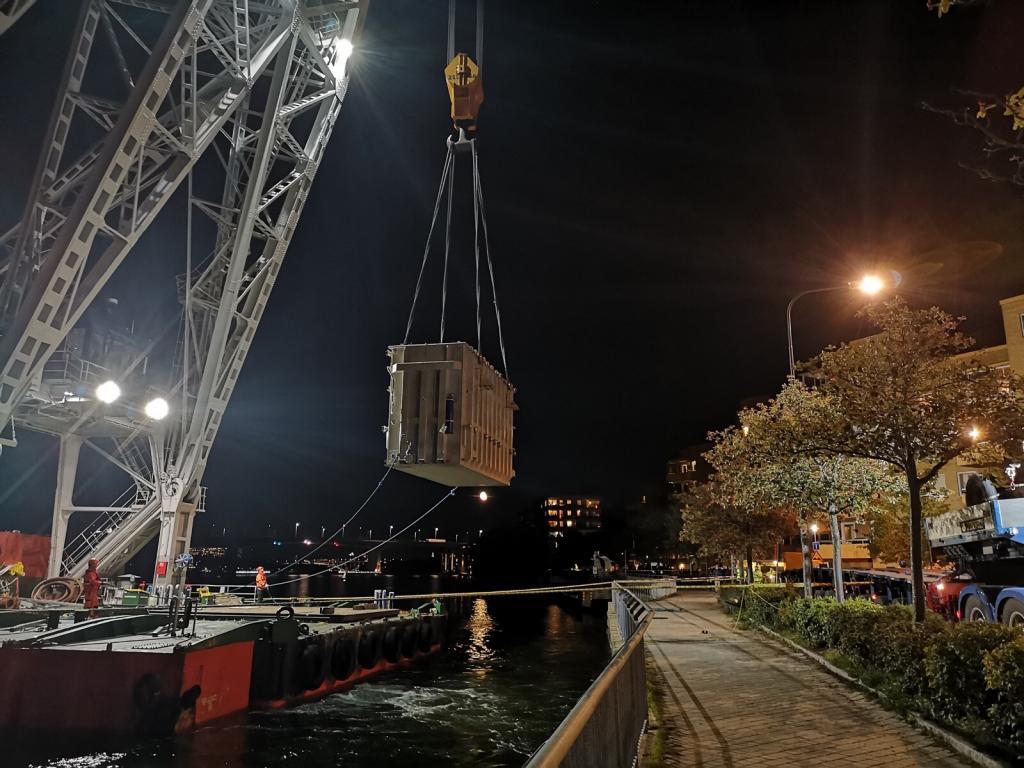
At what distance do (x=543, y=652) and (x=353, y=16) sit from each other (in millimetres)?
34485

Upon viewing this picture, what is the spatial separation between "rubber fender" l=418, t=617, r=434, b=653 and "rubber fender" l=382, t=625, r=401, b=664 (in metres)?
3.30

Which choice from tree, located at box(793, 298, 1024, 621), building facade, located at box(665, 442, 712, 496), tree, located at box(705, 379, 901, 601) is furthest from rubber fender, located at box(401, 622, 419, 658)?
building facade, located at box(665, 442, 712, 496)

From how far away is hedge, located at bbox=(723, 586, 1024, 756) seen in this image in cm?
724

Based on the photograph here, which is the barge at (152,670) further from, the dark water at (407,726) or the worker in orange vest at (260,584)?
the worker in orange vest at (260,584)

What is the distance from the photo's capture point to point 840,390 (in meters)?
12.6

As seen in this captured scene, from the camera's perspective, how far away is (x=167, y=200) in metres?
22.6

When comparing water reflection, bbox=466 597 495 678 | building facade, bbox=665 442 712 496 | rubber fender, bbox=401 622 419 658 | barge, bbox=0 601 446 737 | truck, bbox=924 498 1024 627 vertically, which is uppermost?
building facade, bbox=665 442 712 496

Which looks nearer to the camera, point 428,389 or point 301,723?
point 428,389

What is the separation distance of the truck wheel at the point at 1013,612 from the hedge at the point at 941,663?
1.58 metres

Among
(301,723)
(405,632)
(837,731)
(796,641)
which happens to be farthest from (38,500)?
(837,731)

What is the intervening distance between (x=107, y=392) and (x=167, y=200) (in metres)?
9.47

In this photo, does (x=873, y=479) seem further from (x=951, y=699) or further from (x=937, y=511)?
(x=937, y=511)

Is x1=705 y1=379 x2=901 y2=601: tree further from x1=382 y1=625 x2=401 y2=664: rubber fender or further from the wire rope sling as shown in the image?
x1=382 y1=625 x2=401 y2=664: rubber fender

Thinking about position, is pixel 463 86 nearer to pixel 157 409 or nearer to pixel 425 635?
pixel 157 409
